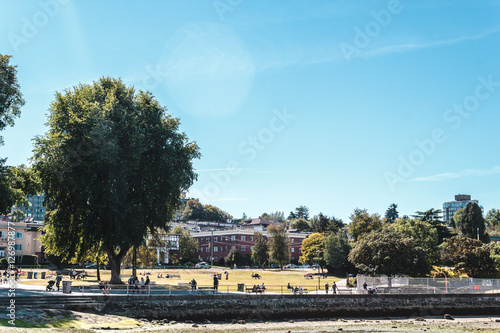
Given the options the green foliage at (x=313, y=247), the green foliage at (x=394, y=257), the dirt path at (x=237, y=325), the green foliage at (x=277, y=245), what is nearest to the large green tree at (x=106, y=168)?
the dirt path at (x=237, y=325)

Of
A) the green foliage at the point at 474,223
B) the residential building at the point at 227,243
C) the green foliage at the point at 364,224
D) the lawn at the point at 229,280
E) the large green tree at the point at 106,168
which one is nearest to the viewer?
the large green tree at the point at 106,168

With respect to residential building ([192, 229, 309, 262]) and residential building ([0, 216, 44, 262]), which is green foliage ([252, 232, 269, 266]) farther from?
residential building ([0, 216, 44, 262])

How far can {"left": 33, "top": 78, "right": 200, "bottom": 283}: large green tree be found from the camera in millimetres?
43062

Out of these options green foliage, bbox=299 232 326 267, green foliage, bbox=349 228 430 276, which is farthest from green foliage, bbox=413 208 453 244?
green foliage, bbox=349 228 430 276

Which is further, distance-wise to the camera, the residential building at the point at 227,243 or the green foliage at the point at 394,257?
the residential building at the point at 227,243

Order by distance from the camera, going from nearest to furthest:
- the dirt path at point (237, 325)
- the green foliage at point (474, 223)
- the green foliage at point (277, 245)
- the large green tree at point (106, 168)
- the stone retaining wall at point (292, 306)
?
the dirt path at point (237, 325)
the stone retaining wall at point (292, 306)
the large green tree at point (106, 168)
the green foliage at point (277, 245)
the green foliage at point (474, 223)

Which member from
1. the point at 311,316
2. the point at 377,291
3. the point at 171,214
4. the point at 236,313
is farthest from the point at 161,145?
the point at 377,291

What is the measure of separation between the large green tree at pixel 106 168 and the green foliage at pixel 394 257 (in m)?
26.1

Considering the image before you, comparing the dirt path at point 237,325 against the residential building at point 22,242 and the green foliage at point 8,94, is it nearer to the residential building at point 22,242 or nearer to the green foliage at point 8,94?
the green foliage at point 8,94

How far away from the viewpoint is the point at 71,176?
43.2 metres

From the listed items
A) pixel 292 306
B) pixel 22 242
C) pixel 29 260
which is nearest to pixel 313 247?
pixel 29 260

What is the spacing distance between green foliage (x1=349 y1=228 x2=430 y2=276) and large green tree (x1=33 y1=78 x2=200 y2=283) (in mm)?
26061

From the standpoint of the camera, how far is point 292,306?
40.1m

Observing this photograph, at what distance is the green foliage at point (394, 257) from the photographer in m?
55.8
